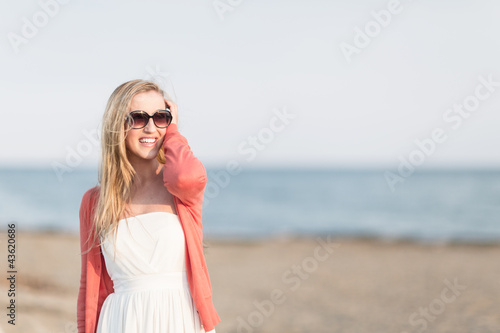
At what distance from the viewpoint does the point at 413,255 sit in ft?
43.3

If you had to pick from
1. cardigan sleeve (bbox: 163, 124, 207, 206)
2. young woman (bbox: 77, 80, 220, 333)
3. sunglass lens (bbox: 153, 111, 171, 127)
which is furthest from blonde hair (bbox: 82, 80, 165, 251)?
cardigan sleeve (bbox: 163, 124, 207, 206)

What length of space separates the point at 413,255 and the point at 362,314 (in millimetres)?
5296

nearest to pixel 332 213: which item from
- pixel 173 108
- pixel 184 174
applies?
pixel 173 108

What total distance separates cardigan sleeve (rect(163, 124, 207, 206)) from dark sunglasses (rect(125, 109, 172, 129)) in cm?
A: 15

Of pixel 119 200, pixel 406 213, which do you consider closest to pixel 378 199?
pixel 406 213

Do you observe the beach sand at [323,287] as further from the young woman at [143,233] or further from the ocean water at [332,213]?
the young woman at [143,233]

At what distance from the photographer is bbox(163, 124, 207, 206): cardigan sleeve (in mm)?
2414

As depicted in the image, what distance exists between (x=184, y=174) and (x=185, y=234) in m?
0.31

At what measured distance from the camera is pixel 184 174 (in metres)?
2.40

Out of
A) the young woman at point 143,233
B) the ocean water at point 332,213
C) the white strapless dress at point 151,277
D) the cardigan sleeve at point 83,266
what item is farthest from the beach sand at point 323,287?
the white strapless dress at point 151,277

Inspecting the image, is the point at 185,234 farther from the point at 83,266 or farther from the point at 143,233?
the point at 83,266

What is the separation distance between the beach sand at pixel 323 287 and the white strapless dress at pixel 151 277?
3.92 metres

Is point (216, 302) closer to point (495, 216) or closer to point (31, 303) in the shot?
point (31, 303)

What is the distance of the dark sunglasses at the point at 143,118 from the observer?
261 cm
